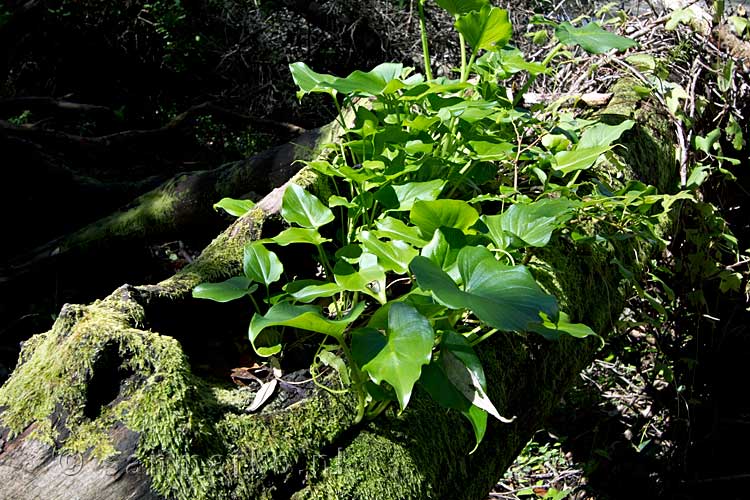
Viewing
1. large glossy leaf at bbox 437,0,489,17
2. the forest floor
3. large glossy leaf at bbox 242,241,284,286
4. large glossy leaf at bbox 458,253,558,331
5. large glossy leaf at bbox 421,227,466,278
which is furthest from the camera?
the forest floor

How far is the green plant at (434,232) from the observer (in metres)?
0.93

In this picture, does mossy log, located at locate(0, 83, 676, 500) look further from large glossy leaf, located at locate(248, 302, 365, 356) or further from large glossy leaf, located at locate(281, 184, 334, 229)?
large glossy leaf, located at locate(281, 184, 334, 229)

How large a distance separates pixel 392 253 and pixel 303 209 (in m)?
0.28

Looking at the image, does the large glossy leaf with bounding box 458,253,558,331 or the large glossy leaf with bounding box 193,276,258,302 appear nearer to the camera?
the large glossy leaf with bounding box 458,253,558,331

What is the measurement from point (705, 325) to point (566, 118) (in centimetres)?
134

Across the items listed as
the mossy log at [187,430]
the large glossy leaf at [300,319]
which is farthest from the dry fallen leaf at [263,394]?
the large glossy leaf at [300,319]

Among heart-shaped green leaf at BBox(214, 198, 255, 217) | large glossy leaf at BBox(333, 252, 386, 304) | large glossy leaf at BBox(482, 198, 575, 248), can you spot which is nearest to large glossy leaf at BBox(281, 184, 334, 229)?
large glossy leaf at BBox(333, 252, 386, 304)

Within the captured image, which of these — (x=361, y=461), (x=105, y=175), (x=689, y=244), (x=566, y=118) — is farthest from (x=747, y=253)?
(x=105, y=175)

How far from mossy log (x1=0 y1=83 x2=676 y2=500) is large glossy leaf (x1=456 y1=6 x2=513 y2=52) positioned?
736 millimetres

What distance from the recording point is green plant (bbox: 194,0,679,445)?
3.05ft

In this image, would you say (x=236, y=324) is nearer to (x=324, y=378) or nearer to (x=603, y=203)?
(x=324, y=378)

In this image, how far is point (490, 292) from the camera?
0.93 meters

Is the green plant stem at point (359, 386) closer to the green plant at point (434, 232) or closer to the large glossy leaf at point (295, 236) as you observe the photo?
the green plant at point (434, 232)

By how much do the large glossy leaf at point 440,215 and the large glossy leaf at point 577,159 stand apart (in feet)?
1.28
